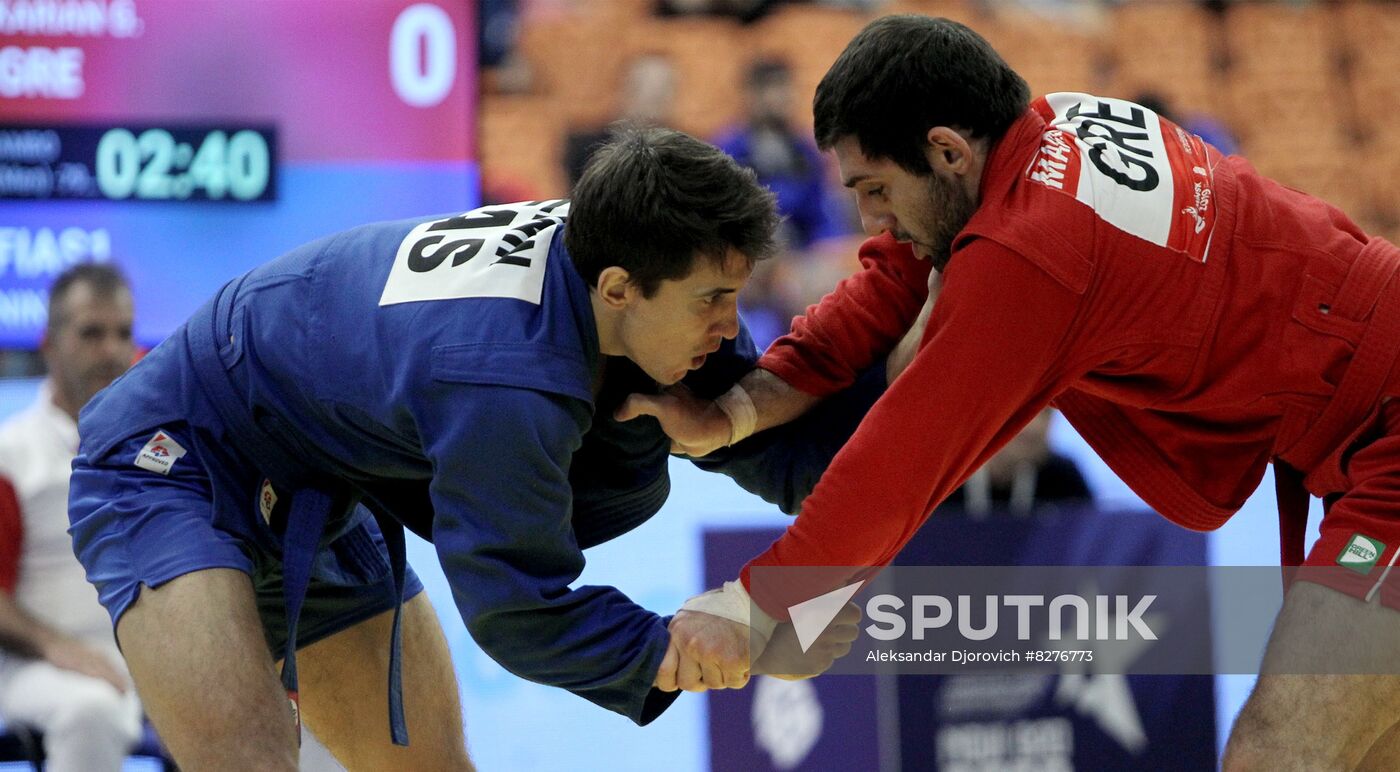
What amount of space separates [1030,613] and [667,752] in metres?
1.69

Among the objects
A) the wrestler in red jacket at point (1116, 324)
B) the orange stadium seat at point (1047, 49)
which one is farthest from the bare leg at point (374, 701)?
the orange stadium seat at point (1047, 49)

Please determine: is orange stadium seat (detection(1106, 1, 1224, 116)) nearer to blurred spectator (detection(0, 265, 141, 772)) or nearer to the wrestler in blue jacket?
blurred spectator (detection(0, 265, 141, 772))

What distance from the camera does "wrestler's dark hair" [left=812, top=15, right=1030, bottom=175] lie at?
8.18ft

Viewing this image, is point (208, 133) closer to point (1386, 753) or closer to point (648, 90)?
point (648, 90)

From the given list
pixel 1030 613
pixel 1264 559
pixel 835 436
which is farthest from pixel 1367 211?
pixel 835 436

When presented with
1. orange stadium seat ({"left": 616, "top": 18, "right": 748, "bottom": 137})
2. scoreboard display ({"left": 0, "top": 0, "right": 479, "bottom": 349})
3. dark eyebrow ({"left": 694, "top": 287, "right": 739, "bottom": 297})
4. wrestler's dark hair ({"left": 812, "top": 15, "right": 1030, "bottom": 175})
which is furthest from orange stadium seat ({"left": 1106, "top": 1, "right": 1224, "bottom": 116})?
dark eyebrow ({"left": 694, "top": 287, "right": 739, "bottom": 297})

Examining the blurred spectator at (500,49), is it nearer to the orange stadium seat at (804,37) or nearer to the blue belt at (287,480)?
the orange stadium seat at (804,37)

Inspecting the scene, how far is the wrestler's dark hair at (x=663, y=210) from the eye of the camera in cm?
241

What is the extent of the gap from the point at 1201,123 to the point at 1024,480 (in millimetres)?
2448

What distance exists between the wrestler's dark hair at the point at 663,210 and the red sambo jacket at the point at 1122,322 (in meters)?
0.35

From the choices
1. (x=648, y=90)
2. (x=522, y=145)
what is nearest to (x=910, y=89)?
(x=522, y=145)

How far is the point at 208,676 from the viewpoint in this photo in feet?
7.85

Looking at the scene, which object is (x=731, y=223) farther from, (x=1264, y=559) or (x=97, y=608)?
(x=1264, y=559)

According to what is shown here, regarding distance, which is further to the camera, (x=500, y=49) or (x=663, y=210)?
(x=500, y=49)
